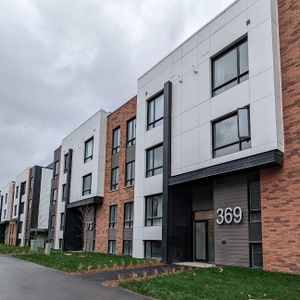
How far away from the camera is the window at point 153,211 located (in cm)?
2255

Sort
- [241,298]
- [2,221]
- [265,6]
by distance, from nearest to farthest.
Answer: [241,298]
[265,6]
[2,221]

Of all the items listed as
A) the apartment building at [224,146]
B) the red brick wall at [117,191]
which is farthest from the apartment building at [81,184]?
the apartment building at [224,146]

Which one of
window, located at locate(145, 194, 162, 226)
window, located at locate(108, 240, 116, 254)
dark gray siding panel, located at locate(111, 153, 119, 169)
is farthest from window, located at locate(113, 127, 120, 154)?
window, located at locate(145, 194, 162, 226)

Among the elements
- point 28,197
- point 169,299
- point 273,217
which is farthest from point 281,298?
point 28,197

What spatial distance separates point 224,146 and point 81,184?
19.0 metres

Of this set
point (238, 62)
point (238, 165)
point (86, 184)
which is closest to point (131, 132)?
point (86, 184)

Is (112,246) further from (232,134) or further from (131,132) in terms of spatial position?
(232,134)

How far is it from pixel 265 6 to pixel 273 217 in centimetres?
845

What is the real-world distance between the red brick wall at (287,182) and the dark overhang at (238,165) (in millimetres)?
543

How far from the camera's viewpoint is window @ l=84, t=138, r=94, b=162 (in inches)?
1322

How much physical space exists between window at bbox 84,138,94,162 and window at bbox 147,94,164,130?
33.1ft

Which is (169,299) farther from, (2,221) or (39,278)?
(2,221)

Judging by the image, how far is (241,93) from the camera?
17.1 metres

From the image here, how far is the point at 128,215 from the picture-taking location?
27.2m
